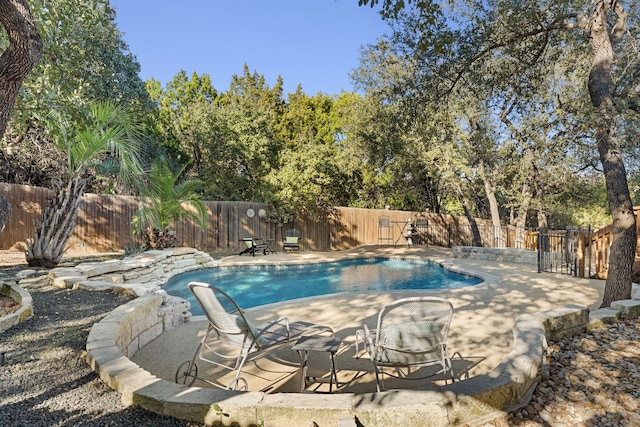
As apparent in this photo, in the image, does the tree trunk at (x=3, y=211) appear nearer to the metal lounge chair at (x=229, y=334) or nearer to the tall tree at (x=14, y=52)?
the tall tree at (x=14, y=52)

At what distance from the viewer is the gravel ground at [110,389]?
6.93 ft

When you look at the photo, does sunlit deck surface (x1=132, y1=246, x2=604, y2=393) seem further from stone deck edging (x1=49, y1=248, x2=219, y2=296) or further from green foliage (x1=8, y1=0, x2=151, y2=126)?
green foliage (x1=8, y1=0, x2=151, y2=126)

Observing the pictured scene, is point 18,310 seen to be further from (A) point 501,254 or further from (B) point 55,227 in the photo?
(A) point 501,254

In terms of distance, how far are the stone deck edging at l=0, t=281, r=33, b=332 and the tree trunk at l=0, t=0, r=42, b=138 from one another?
1.72 meters

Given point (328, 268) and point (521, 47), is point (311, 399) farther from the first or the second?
point (328, 268)

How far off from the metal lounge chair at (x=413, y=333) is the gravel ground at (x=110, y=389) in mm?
679

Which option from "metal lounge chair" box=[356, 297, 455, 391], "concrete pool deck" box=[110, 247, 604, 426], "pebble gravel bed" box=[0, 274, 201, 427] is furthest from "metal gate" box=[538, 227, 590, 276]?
"pebble gravel bed" box=[0, 274, 201, 427]

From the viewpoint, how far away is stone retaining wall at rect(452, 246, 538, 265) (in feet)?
35.8

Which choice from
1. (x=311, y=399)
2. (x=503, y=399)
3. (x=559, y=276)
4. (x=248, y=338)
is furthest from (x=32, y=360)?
(x=559, y=276)

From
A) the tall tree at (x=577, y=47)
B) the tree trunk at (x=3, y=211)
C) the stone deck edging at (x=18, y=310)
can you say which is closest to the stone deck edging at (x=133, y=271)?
the stone deck edging at (x=18, y=310)

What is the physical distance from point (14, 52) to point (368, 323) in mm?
4428

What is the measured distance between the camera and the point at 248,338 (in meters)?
3.10

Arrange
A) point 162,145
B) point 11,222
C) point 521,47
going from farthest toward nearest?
point 162,145, point 11,222, point 521,47

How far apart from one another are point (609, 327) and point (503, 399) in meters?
2.55
